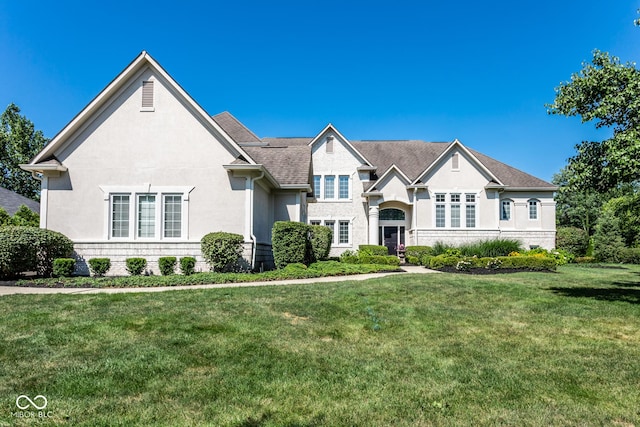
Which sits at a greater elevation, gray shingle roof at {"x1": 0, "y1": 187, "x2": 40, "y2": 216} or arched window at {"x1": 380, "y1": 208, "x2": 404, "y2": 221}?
gray shingle roof at {"x1": 0, "y1": 187, "x2": 40, "y2": 216}

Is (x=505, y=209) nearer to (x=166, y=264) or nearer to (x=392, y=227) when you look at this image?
(x=392, y=227)

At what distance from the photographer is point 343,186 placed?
27.0 meters

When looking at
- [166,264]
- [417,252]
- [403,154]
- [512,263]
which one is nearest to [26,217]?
[166,264]

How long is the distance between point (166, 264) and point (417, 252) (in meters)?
14.8

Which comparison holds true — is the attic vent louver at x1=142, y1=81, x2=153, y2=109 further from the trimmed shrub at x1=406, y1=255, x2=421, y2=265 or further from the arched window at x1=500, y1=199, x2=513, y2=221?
the arched window at x1=500, y1=199, x2=513, y2=221

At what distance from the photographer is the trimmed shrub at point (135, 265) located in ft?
45.9

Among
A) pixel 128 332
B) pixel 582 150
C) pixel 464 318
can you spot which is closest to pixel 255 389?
pixel 128 332

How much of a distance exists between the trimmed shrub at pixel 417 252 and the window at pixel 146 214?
13965mm

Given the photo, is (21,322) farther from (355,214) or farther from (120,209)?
(355,214)

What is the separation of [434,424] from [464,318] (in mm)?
4339

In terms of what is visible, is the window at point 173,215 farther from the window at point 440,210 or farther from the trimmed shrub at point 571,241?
Result: the trimmed shrub at point 571,241

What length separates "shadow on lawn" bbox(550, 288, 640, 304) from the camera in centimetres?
955

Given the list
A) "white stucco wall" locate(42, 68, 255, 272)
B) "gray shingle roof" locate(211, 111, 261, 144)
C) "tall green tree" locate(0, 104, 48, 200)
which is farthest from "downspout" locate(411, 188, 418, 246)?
"tall green tree" locate(0, 104, 48, 200)

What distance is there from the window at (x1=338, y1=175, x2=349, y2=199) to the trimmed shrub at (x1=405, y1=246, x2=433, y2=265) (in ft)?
18.3
